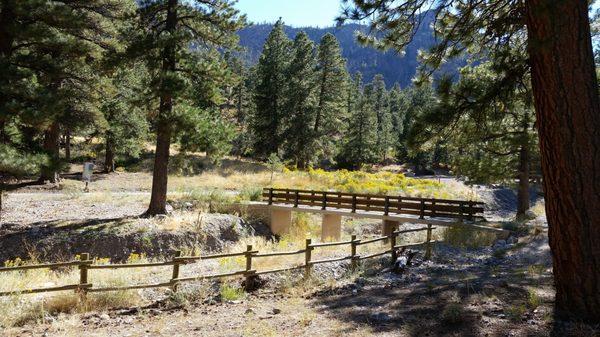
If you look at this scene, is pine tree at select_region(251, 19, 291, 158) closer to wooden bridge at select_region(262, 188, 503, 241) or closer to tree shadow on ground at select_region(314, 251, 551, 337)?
wooden bridge at select_region(262, 188, 503, 241)

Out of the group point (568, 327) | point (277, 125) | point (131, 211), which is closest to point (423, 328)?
point (568, 327)

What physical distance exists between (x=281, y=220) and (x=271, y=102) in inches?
969

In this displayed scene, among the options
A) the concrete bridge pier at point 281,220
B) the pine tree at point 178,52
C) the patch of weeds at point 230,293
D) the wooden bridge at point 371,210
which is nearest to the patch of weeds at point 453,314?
the patch of weeds at point 230,293

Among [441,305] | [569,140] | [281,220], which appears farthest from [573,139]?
[281,220]

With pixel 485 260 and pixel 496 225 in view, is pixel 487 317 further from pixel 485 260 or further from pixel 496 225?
pixel 496 225

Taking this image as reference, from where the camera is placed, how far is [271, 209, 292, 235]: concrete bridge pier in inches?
869

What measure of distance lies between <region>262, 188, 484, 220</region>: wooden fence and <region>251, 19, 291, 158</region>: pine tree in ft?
68.5

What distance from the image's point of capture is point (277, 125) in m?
44.5

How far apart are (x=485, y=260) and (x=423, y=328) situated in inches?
321

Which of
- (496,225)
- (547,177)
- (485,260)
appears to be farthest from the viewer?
(496,225)

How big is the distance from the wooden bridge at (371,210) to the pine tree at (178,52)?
6.31m

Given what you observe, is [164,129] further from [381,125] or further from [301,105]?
[381,125]

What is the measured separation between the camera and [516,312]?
639cm

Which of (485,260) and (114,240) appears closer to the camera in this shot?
(485,260)
